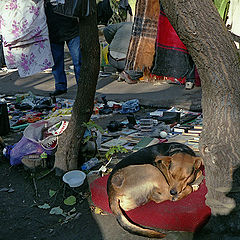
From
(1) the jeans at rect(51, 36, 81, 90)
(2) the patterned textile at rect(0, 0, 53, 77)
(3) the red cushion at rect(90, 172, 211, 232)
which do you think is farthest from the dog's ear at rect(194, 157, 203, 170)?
(1) the jeans at rect(51, 36, 81, 90)

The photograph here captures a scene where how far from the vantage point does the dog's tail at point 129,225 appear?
269cm

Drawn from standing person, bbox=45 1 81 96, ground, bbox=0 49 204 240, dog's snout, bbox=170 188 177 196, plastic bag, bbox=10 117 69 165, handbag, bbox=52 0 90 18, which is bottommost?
ground, bbox=0 49 204 240

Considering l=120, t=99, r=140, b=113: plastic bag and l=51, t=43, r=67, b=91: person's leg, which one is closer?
l=51, t=43, r=67, b=91: person's leg

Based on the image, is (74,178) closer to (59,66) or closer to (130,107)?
(130,107)

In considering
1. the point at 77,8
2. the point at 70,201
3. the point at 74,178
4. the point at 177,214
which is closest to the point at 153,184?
the point at 177,214

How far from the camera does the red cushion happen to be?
2.74m

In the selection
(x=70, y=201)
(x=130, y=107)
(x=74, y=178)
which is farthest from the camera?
(x=130, y=107)

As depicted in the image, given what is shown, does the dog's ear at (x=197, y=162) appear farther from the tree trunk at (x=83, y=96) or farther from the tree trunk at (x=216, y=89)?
the tree trunk at (x=83, y=96)

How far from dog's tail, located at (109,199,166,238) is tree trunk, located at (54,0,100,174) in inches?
42.7

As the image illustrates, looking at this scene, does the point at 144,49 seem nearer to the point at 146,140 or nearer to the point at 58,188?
the point at 146,140

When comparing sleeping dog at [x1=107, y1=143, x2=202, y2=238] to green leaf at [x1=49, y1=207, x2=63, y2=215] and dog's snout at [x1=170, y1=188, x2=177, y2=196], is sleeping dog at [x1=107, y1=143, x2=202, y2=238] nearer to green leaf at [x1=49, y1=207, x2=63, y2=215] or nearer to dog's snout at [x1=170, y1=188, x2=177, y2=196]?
dog's snout at [x1=170, y1=188, x2=177, y2=196]

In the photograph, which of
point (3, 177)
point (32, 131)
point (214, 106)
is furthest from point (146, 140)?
point (214, 106)

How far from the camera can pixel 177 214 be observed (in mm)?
2795

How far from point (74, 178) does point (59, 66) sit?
3514 millimetres
